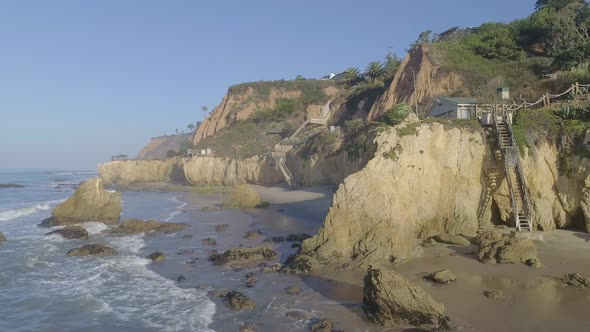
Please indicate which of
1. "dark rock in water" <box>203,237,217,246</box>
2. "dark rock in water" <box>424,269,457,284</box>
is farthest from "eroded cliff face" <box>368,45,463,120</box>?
"dark rock in water" <box>424,269,457,284</box>

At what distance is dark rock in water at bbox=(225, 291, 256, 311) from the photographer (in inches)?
483

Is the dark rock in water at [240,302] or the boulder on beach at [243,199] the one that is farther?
the boulder on beach at [243,199]

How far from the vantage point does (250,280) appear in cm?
1471

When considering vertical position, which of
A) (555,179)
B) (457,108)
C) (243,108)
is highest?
(243,108)

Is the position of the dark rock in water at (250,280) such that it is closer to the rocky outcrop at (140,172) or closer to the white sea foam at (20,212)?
the white sea foam at (20,212)

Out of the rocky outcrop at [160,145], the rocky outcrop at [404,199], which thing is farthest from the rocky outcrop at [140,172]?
the rocky outcrop at [160,145]

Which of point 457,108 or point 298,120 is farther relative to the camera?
point 298,120

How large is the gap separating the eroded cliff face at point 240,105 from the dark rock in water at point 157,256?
53.3m

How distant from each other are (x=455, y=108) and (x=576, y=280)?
1299 cm

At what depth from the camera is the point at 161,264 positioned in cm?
1783

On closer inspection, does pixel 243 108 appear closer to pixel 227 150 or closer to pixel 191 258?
pixel 227 150

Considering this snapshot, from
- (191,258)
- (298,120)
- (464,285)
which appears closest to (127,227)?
(191,258)

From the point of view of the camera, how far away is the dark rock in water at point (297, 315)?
1135 centimetres

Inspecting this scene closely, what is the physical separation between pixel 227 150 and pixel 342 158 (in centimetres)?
2793
